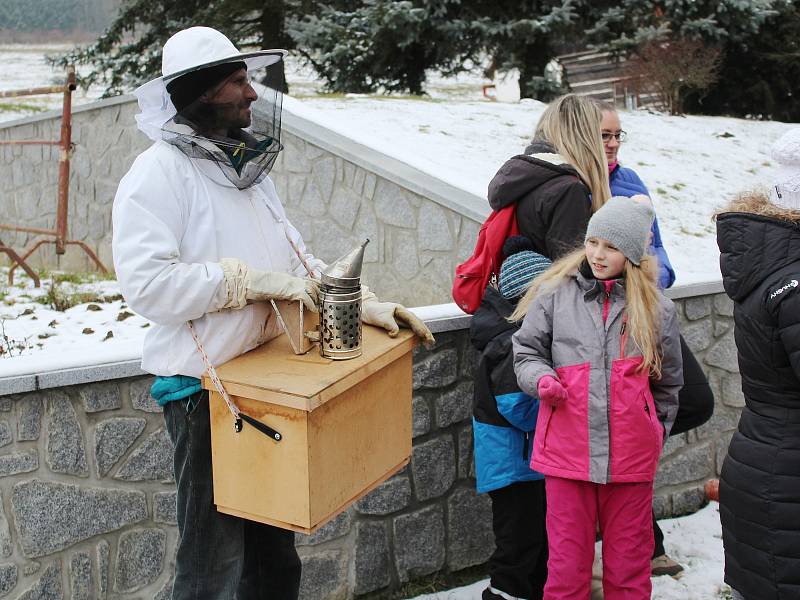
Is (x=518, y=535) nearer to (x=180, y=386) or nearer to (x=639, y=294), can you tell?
(x=639, y=294)

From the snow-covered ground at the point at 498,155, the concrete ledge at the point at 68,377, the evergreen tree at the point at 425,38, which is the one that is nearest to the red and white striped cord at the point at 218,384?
→ the concrete ledge at the point at 68,377

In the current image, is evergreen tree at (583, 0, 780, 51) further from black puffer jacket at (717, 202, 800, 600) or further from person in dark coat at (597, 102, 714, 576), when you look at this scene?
black puffer jacket at (717, 202, 800, 600)

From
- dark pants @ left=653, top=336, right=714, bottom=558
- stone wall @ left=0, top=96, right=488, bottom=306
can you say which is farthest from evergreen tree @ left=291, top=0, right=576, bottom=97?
dark pants @ left=653, top=336, right=714, bottom=558

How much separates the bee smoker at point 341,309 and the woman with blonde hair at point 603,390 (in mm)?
768

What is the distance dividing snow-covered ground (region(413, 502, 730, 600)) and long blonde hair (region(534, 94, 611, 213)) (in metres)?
1.58

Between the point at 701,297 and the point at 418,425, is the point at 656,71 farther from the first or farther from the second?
the point at 418,425

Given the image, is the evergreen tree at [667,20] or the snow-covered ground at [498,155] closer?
the snow-covered ground at [498,155]

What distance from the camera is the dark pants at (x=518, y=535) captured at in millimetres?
3355

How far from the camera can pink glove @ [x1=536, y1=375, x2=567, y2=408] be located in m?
2.88

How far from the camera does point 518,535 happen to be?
3373 millimetres

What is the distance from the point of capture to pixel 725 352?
14.8ft

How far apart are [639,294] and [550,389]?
1.40 feet

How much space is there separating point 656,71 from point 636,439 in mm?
8525

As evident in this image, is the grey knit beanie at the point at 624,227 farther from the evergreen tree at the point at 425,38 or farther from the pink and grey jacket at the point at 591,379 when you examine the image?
the evergreen tree at the point at 425,38
